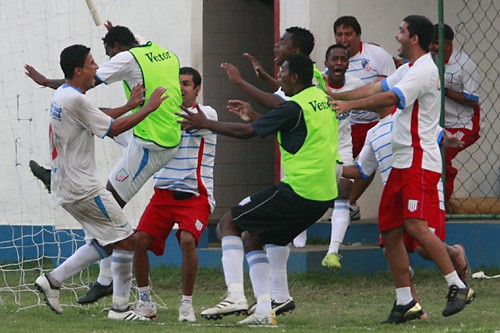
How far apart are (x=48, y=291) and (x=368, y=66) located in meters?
4.09

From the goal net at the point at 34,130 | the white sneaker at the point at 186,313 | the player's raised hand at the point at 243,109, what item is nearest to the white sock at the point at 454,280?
the player's raised hand at the point at 243,109

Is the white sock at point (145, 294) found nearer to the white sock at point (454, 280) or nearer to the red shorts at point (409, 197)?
Result: the red shorts at point (409, 197)

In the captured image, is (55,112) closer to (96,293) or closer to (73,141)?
(73,141)

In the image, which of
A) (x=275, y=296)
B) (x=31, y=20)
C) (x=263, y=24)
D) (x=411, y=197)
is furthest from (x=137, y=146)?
(x=263, y=24)

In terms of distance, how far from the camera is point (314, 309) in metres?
10.5

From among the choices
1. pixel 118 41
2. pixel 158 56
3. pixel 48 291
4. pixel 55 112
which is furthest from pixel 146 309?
pixel 118 41

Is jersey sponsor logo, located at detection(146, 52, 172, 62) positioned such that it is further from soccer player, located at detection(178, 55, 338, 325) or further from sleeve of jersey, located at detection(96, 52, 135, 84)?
soccer player, located at detection(178, 55, 338, 325)

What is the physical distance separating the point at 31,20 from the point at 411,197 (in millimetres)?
6143

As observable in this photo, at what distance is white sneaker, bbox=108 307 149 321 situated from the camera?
382 inches

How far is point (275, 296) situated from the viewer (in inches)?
372

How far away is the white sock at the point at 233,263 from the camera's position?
30.1ft

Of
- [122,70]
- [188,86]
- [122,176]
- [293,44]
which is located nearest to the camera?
[122,70]

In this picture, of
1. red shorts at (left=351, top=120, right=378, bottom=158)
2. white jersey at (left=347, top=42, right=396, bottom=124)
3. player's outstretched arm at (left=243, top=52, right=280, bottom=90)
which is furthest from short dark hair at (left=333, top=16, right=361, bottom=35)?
player's outstretched arm at (left=243, top=52, right=280, bottom=90)

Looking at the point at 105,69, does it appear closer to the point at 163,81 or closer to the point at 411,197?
the point at 163,81
